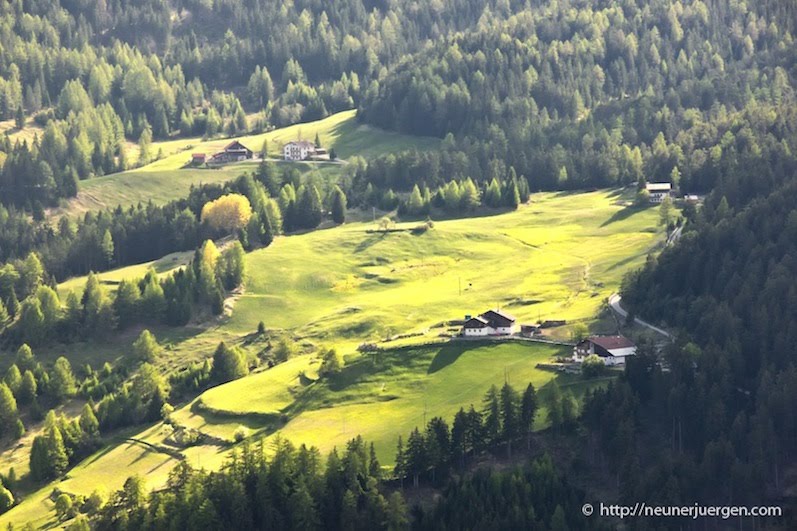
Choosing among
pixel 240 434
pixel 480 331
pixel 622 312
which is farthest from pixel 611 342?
pixel 240 434

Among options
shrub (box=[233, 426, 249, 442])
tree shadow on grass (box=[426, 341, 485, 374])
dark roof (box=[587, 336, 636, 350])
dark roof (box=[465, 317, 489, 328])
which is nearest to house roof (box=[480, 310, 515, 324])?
dark roof (box=[465, 317, 489, 328])

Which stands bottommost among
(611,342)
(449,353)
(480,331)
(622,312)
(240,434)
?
(240,434)

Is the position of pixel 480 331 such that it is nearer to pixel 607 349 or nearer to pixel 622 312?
pixel 622 312

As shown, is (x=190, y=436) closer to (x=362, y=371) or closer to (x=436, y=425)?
(x=362, y=371)

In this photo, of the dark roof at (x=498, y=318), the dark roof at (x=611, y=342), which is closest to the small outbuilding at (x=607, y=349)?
the dark roof at (x=611, y=342)

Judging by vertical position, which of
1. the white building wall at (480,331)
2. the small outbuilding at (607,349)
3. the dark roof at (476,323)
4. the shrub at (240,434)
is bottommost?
the shrub at (240,434)

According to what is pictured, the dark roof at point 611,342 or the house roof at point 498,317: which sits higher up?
the house roof at point 498,317

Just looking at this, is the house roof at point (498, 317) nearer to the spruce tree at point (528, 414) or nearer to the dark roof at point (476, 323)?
the dark roof at point (476, 323)
